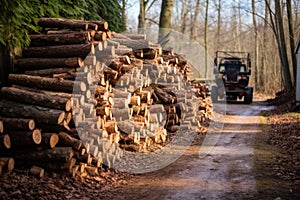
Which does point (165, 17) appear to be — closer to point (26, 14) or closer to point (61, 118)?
point (26, 14)

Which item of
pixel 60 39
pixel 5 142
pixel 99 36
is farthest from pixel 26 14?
pixel 5 142

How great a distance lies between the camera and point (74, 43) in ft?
24.6

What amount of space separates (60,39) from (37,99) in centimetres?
166

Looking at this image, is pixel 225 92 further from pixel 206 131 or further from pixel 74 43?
pixel 74 43

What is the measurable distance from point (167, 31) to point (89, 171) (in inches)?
395

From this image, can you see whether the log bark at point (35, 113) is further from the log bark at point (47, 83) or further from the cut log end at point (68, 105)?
the log bark at point (47, 83)

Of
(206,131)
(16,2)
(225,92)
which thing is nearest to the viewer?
(16,2)

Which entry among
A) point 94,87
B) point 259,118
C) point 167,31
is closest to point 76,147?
point 94,87

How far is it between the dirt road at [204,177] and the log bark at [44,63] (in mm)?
2538

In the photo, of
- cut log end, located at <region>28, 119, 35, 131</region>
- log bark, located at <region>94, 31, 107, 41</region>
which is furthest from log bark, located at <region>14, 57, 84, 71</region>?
cut log end, located at <region>28, 119, 35, 131</region>

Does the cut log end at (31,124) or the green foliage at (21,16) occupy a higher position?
the green foliage at (21,16)

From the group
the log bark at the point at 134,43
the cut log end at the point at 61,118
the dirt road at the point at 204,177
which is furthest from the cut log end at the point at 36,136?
the log bark at the point at 134,43

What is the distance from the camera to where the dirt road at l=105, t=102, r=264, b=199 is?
243 inches

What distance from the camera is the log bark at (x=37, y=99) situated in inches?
255
